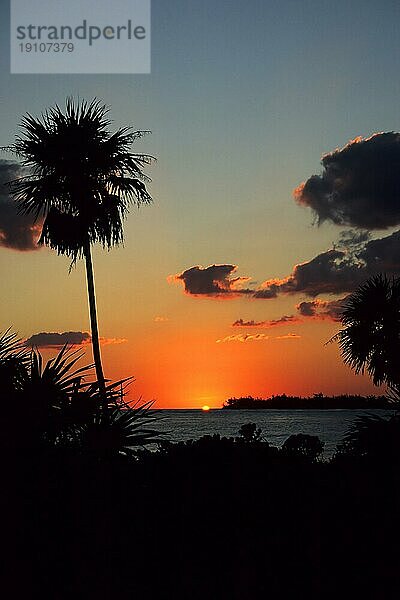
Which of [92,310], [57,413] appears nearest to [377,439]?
[57,413]

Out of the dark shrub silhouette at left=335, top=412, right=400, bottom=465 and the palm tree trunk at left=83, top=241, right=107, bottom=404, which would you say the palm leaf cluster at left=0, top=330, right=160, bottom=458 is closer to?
the dark shrub silhouette at left=335, top=412, right=400, bottom=465

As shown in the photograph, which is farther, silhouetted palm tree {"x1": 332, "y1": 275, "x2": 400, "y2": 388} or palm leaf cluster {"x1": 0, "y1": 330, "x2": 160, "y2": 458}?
silhouetted palm tree {"x1": 332, "y1": 275, "x2": 400, "y2": 388}

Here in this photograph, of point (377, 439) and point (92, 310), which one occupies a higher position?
point (92, 310)

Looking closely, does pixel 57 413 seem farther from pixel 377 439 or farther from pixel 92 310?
pixel 92 310

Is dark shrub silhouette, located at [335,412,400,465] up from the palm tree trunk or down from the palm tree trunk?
down

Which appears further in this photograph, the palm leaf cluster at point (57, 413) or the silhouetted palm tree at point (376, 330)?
the silhouetted palm tree at point (376, 330)

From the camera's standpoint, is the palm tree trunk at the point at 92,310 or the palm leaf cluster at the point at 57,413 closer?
the palm leaf cluster at the point at 57,413

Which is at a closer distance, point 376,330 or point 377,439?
point 377,439

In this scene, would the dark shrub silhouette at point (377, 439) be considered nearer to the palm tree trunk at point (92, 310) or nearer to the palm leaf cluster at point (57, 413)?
the palm leaf cluster at point (57, 413)

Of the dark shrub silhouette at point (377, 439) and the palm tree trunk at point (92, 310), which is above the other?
the palm tree trunk at point (92, 310)

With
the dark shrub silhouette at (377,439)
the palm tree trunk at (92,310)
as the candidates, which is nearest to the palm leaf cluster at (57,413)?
the dark shrub silhouette at (377,439)

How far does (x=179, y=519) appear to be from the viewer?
10.7 metres

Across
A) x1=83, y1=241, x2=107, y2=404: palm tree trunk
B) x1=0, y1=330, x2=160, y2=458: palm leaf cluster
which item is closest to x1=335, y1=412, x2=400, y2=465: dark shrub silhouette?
x1=0, y1=330, x2=160, y2=458: palm leaf cluster

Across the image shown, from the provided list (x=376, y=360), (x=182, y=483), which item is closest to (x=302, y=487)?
(x=182, y=483)
